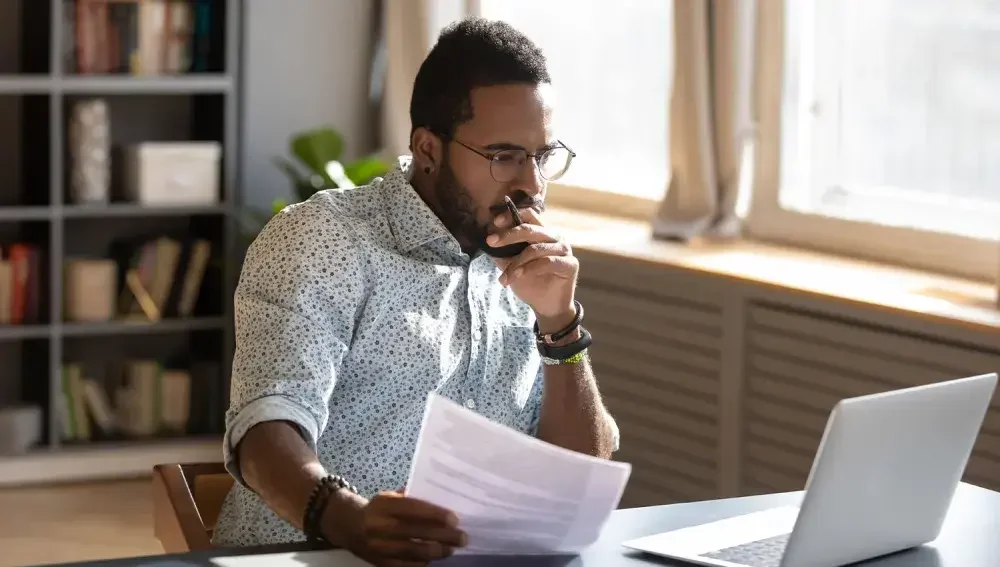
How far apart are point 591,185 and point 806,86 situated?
3.00 feet

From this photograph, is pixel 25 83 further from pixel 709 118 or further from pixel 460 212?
pixel 460 212

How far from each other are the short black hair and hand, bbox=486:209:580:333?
0.59 ft

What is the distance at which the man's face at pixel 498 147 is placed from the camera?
2.00 m

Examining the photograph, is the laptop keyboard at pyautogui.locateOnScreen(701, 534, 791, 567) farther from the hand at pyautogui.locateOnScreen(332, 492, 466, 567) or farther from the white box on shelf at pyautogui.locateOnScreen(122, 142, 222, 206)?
the white box on shelf at pyautogui.locateOnScreen(122, 142, 222, 206)

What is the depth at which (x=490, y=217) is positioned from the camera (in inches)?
79.8

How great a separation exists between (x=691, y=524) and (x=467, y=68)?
720mm

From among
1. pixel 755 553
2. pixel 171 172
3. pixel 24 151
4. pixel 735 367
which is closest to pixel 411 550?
pixel 755 553

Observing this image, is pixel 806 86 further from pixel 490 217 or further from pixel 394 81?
pixel 490 217

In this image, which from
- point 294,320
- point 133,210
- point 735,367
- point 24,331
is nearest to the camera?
point 294,320

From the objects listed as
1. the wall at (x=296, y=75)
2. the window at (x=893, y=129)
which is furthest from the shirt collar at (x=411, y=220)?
the wall at (x=296, y=75)

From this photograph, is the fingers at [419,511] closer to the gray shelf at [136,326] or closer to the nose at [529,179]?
the nose at [529,179]

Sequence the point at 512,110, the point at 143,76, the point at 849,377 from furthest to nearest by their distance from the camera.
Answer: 1. the point at 143,76
2. the point at 849,377
3. the point at 512,110

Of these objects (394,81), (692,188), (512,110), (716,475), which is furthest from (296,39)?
(512,110)

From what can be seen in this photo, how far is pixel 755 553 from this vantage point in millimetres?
1605
